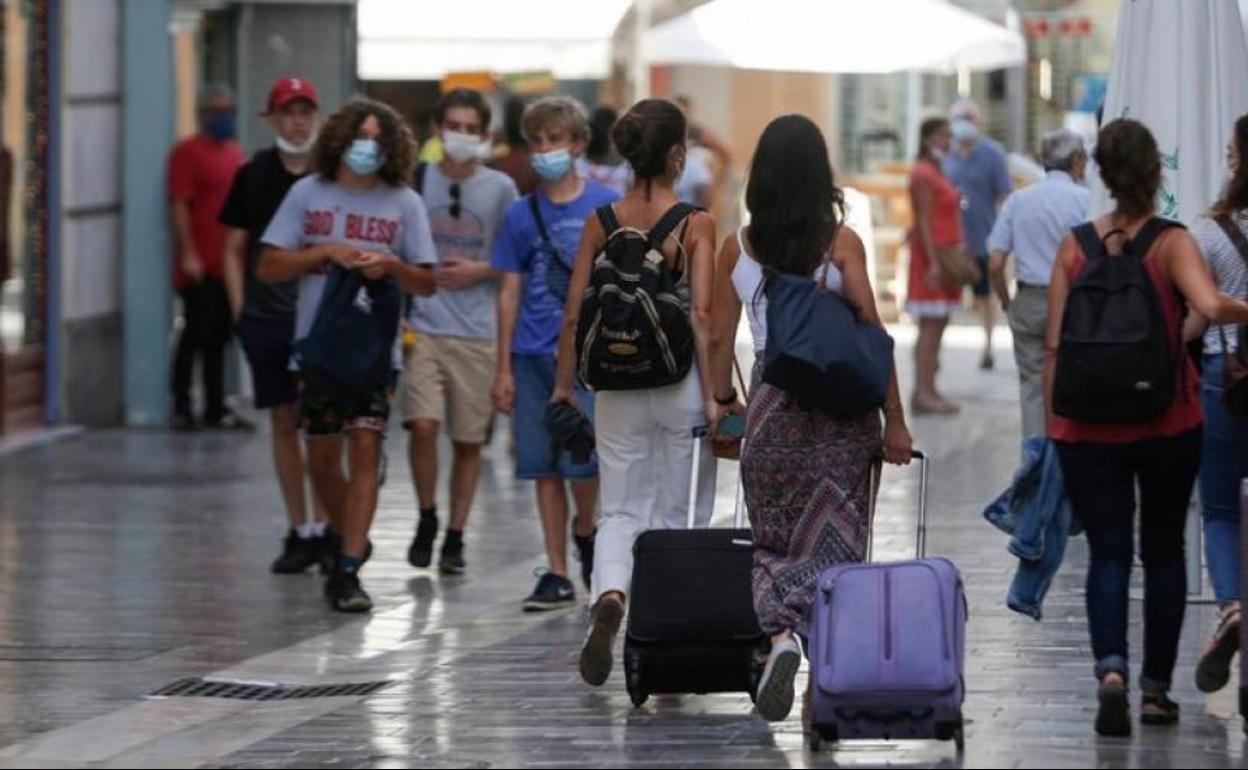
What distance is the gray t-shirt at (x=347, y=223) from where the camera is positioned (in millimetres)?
11500

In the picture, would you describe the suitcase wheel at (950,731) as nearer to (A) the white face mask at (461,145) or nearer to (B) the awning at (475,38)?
(A) the white face mask at (461,145)

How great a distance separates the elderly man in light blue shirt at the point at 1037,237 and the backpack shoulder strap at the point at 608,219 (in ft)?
15.5

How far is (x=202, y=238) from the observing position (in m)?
18.1

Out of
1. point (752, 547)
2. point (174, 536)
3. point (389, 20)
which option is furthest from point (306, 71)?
point (752, 547)

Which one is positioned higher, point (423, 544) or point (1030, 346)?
point (1030, 346)

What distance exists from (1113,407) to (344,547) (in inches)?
160

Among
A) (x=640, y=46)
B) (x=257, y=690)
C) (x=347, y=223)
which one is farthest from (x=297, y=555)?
(x=640, y=46)

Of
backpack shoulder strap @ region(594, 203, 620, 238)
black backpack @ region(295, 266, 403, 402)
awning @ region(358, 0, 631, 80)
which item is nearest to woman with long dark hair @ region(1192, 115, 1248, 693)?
backpack shoulder strap @ region(594, 203, 620, 238)

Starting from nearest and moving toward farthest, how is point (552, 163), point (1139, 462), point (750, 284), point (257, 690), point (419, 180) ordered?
point (1139, 462), point (750, 284), point (257, 690), point (552, 163), point (419, 180)

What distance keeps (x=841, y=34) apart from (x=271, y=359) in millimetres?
10407

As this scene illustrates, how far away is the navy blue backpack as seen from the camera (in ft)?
27.0

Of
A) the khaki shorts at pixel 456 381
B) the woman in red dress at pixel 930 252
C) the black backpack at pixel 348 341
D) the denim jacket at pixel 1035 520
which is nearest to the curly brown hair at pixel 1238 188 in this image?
the denim jacket at pixel 1035 520

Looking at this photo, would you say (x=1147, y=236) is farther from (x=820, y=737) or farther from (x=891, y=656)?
(x=820, y=737)

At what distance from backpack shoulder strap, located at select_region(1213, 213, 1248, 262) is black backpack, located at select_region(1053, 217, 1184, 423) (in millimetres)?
612
